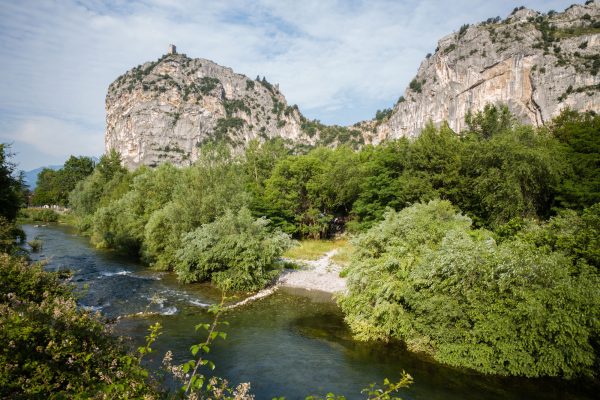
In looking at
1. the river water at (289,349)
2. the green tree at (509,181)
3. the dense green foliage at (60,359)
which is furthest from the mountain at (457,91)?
the dense green foliage at (60,359)

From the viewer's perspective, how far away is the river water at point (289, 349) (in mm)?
14602

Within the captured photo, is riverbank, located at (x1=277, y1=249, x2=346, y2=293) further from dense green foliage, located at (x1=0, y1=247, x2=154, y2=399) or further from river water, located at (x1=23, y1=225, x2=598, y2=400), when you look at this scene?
dense green foliage, located at (x1=0, y1=247, x2=154, y2=399)

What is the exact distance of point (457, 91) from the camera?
394 feet

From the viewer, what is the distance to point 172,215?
34.4 metres

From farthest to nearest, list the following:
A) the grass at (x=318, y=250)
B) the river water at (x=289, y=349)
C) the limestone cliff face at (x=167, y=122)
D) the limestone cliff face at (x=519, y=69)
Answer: the limestone cliff face at (x=167, y=122)
the limestone cliff face at (x=519, y=69)
the grass at (x=318, y=250)
the river water at (x=289, y=349)

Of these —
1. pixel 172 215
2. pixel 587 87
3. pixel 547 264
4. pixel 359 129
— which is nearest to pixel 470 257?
pixel 547 264

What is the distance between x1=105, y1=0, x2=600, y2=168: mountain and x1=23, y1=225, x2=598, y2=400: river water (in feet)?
220

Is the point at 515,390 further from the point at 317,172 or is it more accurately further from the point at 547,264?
the point at 317,172

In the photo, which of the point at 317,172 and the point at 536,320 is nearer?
the point at 536,320

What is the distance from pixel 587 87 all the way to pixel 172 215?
332 feet

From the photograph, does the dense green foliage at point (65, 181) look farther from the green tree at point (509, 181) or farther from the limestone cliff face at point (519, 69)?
the green tree at point (509, 181)

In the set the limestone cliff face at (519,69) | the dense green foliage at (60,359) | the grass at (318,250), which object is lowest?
the grass at (318,250)

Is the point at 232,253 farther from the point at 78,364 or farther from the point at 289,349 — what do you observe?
the point at 78,364

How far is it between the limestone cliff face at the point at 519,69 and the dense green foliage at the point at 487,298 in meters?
70.9
